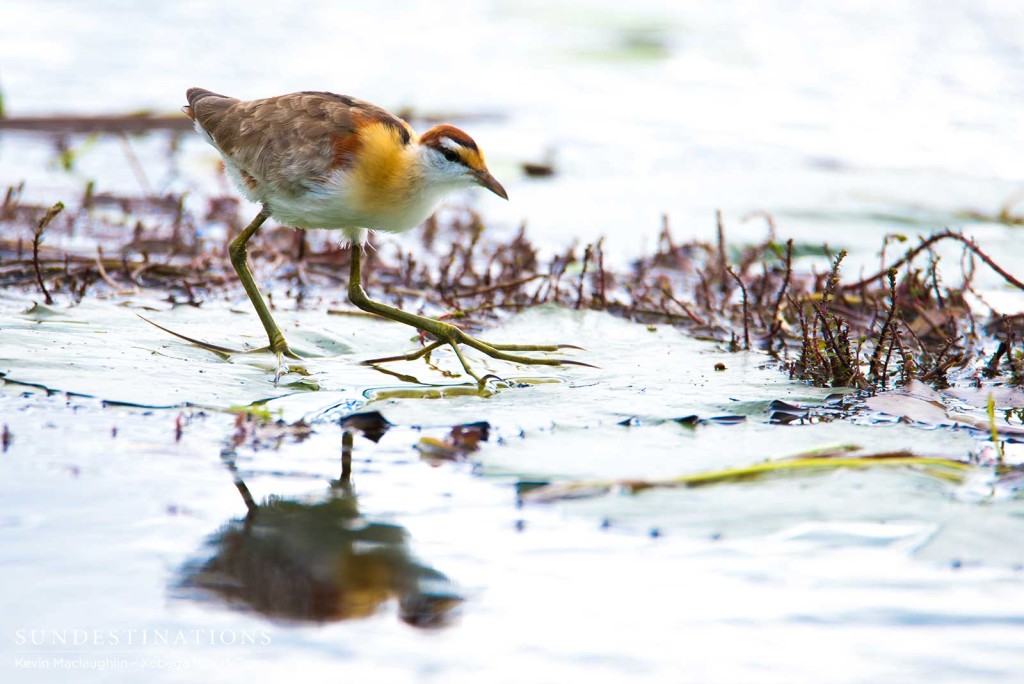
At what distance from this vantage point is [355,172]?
4.94 metres

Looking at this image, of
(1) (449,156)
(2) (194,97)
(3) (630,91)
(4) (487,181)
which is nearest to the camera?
(1) (449,156)

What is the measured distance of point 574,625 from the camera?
2965mm

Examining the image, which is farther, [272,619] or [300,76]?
[300,76]

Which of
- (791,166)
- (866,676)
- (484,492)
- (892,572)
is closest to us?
(866,676)

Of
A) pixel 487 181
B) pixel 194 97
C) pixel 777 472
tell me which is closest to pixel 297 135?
pixel 487 181

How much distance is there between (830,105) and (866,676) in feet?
32.6

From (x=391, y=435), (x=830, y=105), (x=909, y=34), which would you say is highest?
(x=909, y=34)

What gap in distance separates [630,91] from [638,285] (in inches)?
255

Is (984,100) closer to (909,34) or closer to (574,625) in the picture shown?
(909,34)

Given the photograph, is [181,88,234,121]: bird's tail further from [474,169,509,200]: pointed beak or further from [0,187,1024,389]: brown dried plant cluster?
[474,169,509,200]: pointed beak

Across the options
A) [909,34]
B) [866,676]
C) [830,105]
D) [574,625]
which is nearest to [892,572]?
[866,676]

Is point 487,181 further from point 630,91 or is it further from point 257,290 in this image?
point 630,91

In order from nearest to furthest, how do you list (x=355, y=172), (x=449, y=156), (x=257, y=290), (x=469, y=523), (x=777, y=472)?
(x=469, y=523) < (x=777, y=472) < (x=355, y=172) < (x=449, y=156) < (x=257, y=290)

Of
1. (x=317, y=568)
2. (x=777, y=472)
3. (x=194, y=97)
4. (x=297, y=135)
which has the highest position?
(x=194, y=97)
